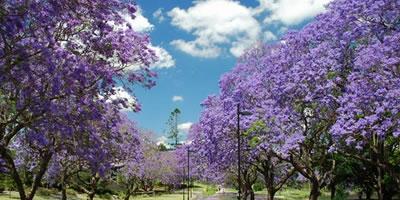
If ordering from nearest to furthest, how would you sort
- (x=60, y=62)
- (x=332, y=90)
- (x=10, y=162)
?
(x=60, y=62) → (x=10, y=162) → (x=332, y=90)

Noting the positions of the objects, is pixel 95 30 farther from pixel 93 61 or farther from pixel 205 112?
pixel 205 112

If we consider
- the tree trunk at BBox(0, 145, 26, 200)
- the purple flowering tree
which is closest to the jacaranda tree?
the purple flowering tree

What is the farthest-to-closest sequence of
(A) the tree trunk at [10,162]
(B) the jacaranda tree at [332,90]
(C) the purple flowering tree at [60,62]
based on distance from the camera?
(B) the jacaranda tree at [332,90] → (A) the tree trunk at [10,162] → (C) the purple flowering tree at [60,62]

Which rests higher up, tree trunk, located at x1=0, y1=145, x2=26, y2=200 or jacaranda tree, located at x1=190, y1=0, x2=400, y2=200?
jacaranda tree, located at x1=190, y1=0, x2=400, y2=200

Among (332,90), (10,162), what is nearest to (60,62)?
(10,162)

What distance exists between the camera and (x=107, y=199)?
69750 millimetres

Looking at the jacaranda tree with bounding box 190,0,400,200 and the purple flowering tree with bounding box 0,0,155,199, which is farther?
the jacaranda tree with bounding box 190,0,400,200

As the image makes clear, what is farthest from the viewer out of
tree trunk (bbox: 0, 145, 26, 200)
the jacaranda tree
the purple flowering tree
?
the jacaranda tree

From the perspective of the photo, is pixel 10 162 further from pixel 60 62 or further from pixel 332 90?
pixel 332 90

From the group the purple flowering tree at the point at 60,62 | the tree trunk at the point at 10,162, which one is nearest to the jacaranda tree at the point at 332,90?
the purple flowering tree at the point at 60,62

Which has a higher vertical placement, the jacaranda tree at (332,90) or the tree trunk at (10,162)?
the jacaranda tree at (332,90)

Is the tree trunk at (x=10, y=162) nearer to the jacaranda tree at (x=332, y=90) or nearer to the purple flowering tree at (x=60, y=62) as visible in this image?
the purple flowering tree at (x=60, y=62)

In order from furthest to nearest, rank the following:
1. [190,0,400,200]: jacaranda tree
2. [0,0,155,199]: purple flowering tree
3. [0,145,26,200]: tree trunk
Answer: [190,0,400,200]: jacaranda tree, [0,145,26,200]: tree trunk, [0,0,155,199]: purple flowering tree

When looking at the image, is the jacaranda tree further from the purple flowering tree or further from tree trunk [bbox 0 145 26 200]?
tree trunk [bbox 0 145 26 200]
